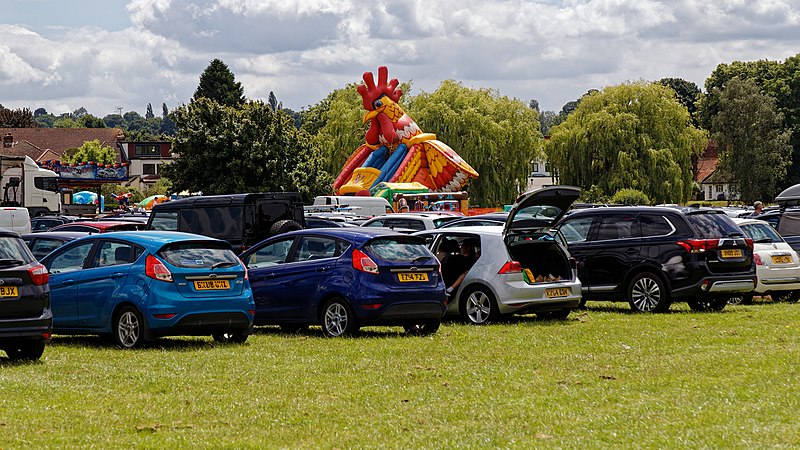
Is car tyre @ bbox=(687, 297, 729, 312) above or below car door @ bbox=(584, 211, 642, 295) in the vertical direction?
below

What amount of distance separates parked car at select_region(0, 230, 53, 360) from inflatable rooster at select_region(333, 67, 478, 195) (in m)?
45.9

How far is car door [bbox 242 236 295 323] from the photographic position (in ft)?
56.2

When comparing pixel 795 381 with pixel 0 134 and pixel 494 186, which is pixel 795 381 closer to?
pixel 494 186

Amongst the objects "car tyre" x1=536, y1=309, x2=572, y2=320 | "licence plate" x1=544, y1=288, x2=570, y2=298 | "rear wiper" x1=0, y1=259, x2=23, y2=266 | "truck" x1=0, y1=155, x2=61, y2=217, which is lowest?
"car tyre" x1=536, y1=309, x2=572, y2=320

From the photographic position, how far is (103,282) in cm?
1547

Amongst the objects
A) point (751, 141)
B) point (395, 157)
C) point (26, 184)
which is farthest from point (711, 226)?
point (751, 141)

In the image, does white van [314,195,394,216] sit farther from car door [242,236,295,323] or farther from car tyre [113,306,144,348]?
car tyre [113,306,144,348]

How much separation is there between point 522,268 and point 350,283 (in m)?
3.18

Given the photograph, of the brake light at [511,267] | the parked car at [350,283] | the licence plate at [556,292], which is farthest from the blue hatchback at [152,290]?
the licence plate at [556,292]

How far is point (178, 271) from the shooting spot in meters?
15.0

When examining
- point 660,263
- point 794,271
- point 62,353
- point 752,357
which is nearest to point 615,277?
point 660,263

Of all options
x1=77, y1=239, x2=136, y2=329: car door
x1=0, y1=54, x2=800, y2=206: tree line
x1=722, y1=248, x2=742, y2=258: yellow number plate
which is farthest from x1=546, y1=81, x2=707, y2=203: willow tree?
x1=77, y1=239, x2=136, y2=329: car door

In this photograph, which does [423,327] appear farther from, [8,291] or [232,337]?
[8,291]

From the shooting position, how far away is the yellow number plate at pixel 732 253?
19.8m
